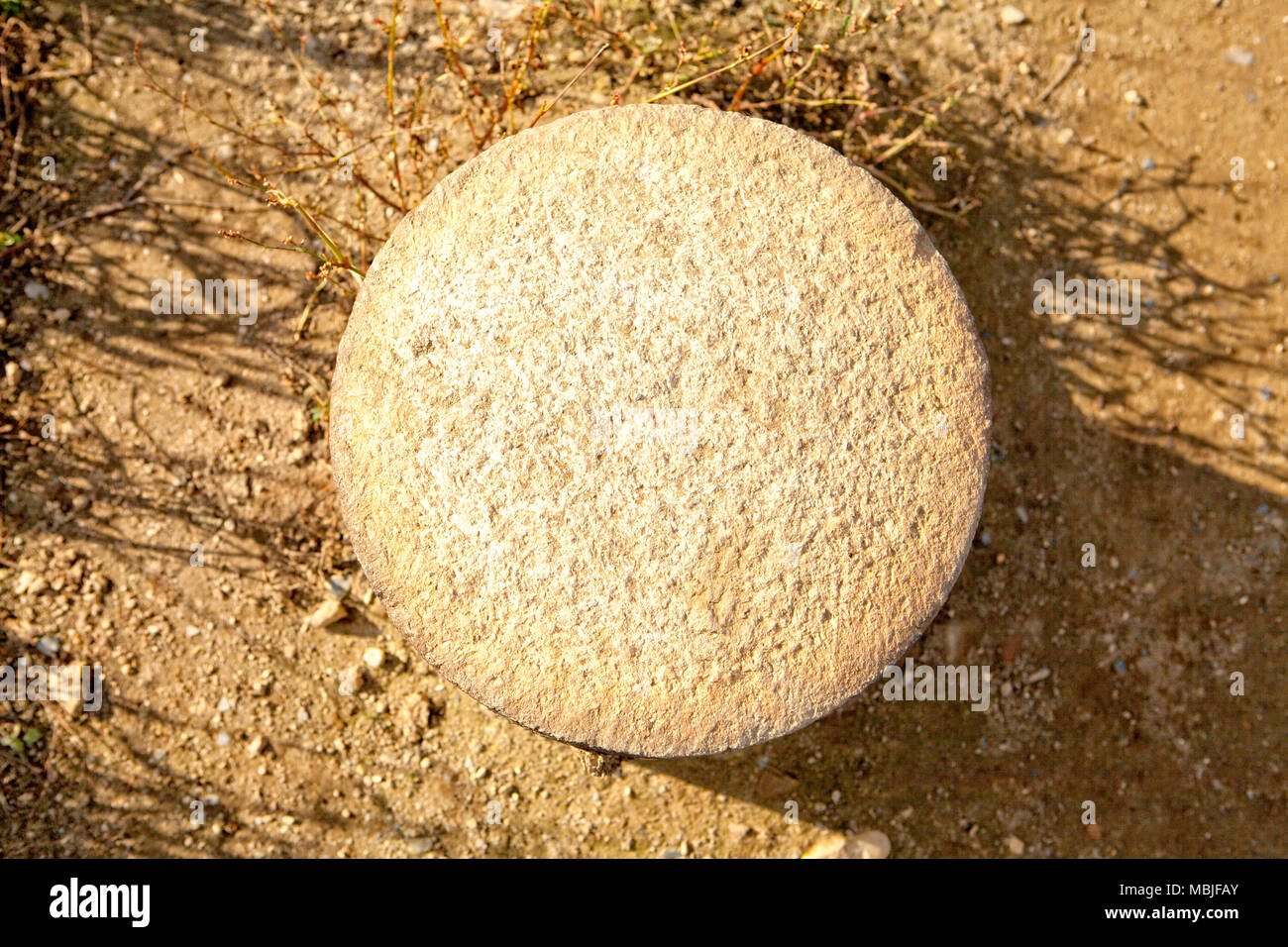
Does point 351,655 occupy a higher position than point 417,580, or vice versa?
point 417,580

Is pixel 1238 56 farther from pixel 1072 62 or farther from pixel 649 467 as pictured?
pixel 649 467

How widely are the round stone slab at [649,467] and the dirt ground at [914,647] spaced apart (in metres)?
0.96

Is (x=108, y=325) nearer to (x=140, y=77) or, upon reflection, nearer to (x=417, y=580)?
(x=140, y=77)

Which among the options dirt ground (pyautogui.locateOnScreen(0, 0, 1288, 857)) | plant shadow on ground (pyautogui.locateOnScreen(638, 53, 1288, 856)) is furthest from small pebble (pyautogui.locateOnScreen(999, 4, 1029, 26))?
plant shadow on ground (pyautogui.locateOnScreen(638, 53, 1288, 856))

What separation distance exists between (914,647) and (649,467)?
1.50 m

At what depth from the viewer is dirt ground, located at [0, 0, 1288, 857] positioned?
2760 mm

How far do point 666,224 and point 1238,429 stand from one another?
94.7 inches

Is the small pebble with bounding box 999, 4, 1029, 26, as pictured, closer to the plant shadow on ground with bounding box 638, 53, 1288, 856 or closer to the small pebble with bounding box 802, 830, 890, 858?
the plant shadow on ground with bounding box 638, 53, 1288, 856

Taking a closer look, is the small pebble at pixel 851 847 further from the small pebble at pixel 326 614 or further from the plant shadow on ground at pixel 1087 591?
the small pebble at pixel 326 614

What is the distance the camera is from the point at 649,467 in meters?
1.95

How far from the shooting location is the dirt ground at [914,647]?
2.76m

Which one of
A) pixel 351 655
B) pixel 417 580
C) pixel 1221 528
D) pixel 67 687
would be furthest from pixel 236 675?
pixel 1221 528

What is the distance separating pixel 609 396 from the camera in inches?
77.5

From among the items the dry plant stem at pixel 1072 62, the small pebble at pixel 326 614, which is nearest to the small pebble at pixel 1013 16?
the dry plant stem at pixel 1072 62
